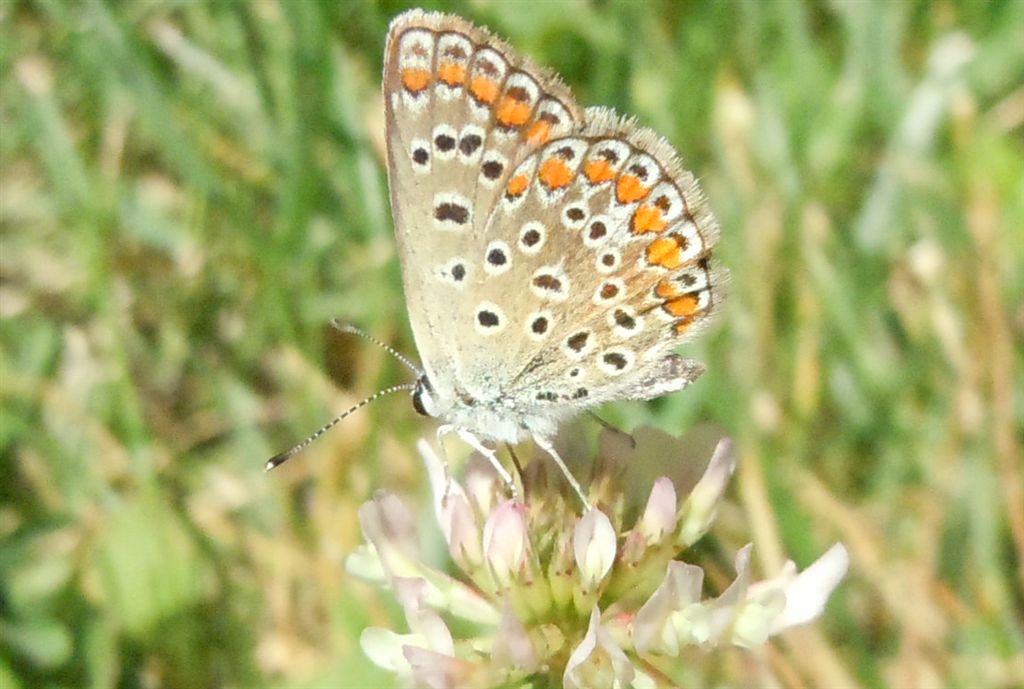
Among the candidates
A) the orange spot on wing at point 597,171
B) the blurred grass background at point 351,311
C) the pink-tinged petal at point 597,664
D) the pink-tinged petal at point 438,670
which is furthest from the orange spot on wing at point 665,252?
the blurred grass background at point 351,311

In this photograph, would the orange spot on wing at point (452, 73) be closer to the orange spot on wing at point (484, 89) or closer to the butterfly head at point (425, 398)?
the orange spot on wing at point (484, 89)

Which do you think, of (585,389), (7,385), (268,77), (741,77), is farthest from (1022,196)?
(7,385)

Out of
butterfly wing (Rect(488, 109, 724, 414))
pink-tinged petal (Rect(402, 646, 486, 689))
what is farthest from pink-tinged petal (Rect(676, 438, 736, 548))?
pink-tinged petal (Rect(402, 646, 486, 689))

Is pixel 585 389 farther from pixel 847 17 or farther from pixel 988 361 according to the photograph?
pixel 847 17

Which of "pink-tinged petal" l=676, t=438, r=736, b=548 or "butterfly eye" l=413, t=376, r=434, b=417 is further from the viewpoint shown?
"butterfly eye" l=413, t=376, r=434, b=417

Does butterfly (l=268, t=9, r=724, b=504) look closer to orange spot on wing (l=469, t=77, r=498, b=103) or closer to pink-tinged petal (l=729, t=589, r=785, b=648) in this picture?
orange spot on wing (l=469, t=77, r=498, b=103)

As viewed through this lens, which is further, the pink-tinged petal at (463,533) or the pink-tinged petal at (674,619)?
the pink-tinged petal at (463,533)

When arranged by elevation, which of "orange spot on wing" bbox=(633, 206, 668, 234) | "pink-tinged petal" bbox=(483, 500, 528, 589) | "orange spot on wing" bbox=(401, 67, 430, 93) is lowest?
"pink-tinged petal" bbox=(483, 500, 528, 589)
